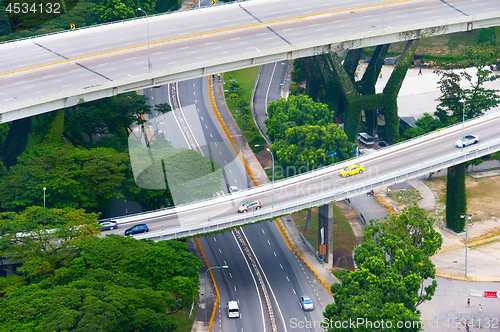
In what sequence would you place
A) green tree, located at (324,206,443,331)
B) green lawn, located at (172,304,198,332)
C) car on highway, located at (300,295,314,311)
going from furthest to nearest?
car on highway, located at (300,295,314,311)
green lawn, located at (172,304,198,332)
green tree, located at (324,206,443,331)

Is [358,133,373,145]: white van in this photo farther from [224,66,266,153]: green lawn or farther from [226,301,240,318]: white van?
[226,301,240,318]: white van

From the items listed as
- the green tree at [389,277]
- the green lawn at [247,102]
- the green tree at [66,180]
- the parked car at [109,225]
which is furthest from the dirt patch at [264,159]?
the green tree at [389,277]

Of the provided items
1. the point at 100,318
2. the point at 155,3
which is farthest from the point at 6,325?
the point at 155,3

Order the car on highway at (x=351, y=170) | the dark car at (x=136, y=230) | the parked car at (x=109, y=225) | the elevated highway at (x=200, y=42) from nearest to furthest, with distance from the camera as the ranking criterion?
the dark car at (x=136, y=230) → the parked car at (x=109, y=225) → the car on highway at (x=351, y=170) → the elevated highway at (x=200, y=42)

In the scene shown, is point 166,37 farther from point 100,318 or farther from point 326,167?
point 100,318

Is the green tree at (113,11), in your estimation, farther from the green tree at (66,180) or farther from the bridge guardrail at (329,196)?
the bridge guardrail at (329,196)

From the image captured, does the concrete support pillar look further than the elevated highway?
No

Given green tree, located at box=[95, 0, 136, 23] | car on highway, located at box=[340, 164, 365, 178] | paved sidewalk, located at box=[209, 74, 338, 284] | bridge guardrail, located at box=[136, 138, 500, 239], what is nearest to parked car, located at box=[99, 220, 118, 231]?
bridge guardrail, located at box=[136, 138, 500, 239]
